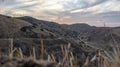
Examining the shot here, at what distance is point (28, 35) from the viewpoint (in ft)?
281

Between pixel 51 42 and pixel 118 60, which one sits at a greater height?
pixel 118 60

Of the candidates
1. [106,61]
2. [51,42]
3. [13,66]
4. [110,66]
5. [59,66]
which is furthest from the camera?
[51,42]

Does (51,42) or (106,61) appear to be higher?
(106,61)

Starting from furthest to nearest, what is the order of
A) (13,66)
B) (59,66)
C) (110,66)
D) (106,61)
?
1. (106,61)
2. (110,66)
3. (59,66)
4. (13,66)

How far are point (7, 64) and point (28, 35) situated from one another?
3274 inches

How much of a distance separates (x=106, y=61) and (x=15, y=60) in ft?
7.17

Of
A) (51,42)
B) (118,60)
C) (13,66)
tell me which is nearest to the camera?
(13,66)

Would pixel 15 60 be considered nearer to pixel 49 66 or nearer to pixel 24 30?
pixel 49 66

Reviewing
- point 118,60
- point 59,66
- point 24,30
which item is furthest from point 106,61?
point 24,30

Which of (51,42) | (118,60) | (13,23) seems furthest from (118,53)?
(13,23)

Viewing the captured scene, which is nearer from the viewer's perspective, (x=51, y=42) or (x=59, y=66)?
(x=59, y=66)

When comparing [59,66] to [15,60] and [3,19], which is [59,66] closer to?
[15,60]

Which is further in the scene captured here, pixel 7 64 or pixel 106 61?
pixel 106 61

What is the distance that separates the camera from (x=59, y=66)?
3096mm
